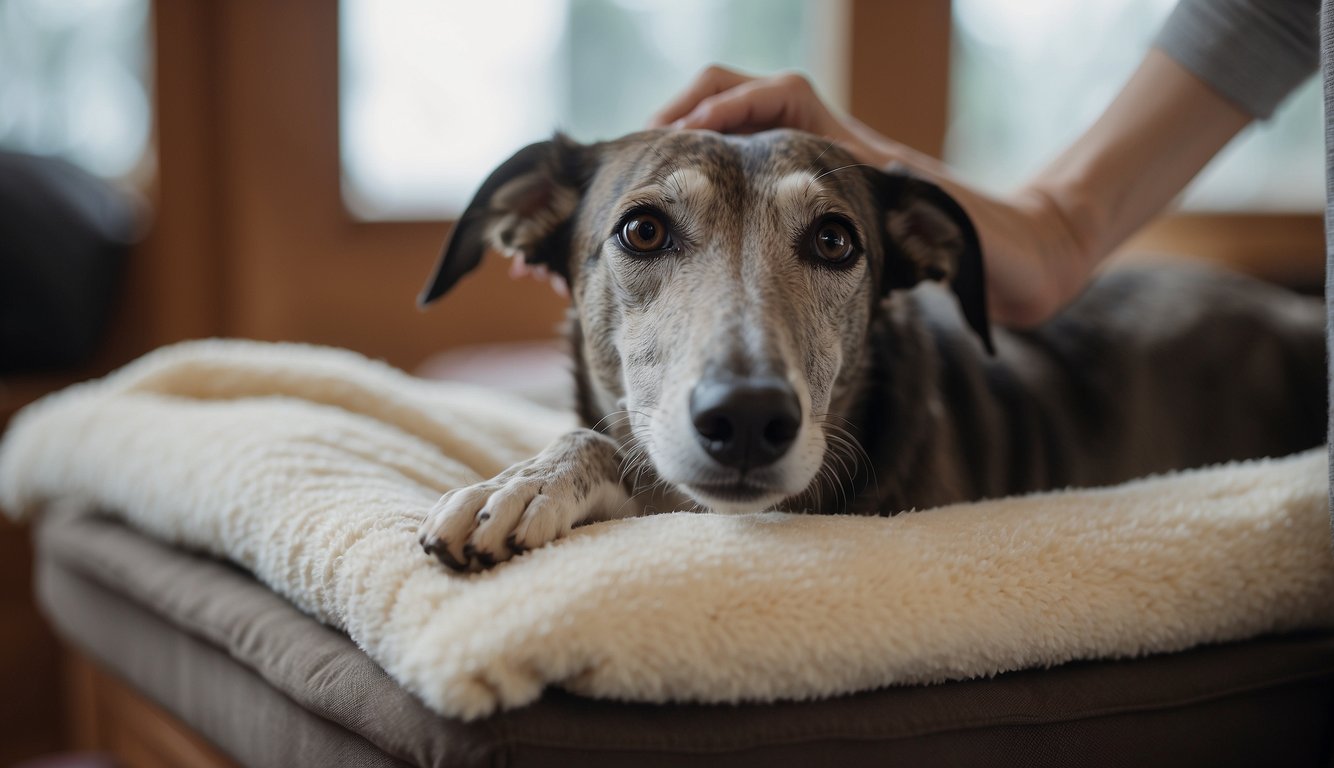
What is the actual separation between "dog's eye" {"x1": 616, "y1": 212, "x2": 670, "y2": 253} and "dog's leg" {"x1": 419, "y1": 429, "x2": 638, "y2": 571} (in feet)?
0.95

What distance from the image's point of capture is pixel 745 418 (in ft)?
3.39

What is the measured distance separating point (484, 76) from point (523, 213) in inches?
97.6

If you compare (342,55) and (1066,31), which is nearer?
(342,55)

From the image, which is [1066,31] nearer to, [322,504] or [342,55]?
[342,55]

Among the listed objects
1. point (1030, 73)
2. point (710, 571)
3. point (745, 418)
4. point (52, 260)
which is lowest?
point (52, 260)

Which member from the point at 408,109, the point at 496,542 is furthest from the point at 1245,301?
the point at 408,109

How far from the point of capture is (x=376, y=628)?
0.98 m

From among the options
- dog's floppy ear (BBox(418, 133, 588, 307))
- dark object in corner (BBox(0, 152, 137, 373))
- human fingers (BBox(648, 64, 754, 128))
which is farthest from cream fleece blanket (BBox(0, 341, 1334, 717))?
dark object in corner (BBox(0, 152, 137, 373))

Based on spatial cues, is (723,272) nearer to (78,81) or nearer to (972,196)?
(972,196)

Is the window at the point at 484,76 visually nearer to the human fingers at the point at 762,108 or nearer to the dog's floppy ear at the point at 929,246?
the human fingers at the point at 762,108

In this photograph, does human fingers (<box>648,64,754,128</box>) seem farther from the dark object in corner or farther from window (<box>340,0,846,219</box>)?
the dark object in corner

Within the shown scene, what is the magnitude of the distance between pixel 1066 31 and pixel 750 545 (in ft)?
15.6

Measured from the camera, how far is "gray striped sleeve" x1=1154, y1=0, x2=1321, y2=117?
1.57 meters

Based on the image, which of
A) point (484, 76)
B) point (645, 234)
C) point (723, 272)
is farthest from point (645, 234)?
point (484, 76)
